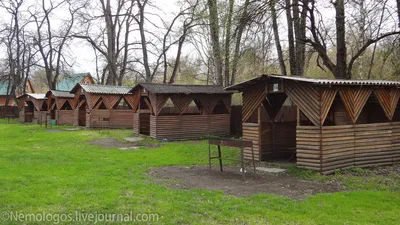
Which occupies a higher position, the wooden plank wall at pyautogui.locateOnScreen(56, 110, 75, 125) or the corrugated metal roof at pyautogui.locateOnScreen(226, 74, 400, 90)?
the corrugated metal roof at pyautogui.locateOnScreen(226, 74, 400, 90)

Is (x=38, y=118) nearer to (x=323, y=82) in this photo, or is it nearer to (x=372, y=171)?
(x=323, y=82)

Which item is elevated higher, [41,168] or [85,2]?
[85,2]

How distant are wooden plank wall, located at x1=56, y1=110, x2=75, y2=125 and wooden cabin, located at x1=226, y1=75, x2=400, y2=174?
22.7 m

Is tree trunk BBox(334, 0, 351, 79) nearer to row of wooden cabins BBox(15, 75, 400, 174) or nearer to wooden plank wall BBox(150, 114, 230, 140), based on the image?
row of wooden cabins BBox(15, 75, 400, 174)

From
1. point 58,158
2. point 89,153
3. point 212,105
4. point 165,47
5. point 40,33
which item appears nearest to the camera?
point 58,158

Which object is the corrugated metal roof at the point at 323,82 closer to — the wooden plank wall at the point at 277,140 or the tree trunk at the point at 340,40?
the wooden plank wall at the point at 277,140

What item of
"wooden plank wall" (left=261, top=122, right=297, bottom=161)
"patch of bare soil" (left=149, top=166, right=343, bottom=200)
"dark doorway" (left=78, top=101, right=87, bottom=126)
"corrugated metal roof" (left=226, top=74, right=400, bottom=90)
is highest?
"corrugated metal roof" (left=226, top=74, right=400, bottom=90)

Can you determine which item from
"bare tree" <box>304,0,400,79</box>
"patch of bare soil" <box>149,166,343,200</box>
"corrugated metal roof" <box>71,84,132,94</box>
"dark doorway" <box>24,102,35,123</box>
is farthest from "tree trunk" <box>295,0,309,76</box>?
"dark doorway" <box>24,102,35,123</box>

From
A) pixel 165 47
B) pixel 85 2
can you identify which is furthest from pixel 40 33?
pixel 165 47

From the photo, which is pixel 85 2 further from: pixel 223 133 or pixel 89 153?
pixel 89 153

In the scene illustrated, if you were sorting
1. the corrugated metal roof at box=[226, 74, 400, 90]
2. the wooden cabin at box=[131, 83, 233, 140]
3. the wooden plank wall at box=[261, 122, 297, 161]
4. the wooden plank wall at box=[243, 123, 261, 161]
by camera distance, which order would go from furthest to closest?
the wooden cabin at box=[131, 83, 233, 140] < the wooden plank wall at box=[261, 122, 297, 161] < the wooden plank wall at box=[243, 123, 261, 161] < the corrugated metal roof at box=[226, 74, 400, 90]

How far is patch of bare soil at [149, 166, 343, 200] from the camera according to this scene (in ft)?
25.5

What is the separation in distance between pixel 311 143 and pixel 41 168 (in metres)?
7.72

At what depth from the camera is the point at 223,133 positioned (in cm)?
2106
